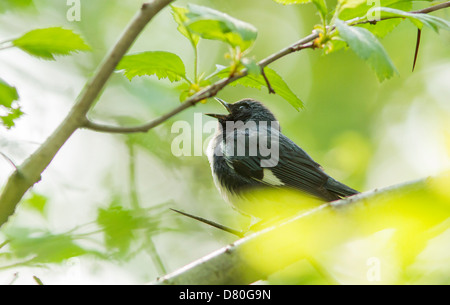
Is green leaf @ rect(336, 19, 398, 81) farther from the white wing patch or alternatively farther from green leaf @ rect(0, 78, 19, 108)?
the white wing patch

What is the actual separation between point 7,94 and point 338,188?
7.85ft

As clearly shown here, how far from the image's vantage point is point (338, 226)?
155cm

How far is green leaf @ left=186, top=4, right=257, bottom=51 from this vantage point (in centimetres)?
130

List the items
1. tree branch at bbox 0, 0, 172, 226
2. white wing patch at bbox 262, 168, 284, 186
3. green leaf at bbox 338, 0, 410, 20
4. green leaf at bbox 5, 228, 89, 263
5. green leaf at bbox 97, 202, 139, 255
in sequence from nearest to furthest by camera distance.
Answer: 1. tree branch at bbox 0, 0, 172, 226
2. green leaf at bbox 338, 0, 410, 20
3. green leaf at bbox 5, 228, 89, 263
4. green leaf at bbox 97, 202, 139, 255
5. white wing patch at bbox 262, 168, 284, 186

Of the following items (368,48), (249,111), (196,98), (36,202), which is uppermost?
(249,111)

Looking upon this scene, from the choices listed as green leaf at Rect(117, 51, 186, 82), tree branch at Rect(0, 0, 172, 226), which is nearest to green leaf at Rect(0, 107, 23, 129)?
green leaf at Rect(117, 51, 186, 82)

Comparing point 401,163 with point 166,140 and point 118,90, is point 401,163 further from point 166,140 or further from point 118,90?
point 118,90

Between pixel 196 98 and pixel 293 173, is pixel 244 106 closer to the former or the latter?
pixel 293 173

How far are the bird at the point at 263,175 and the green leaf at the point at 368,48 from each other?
6.42 ft

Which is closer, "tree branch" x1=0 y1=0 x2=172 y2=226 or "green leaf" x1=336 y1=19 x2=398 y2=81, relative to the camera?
"tree branch" x1=0 y1=0 x2=172 y2=226

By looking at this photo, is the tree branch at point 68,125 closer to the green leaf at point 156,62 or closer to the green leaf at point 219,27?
the green leaf at point 219,27

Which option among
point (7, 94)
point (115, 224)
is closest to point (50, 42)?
point (7, 94)

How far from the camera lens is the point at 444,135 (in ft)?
5.55

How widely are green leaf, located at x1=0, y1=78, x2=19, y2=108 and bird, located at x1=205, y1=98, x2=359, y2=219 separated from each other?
7.02ft
